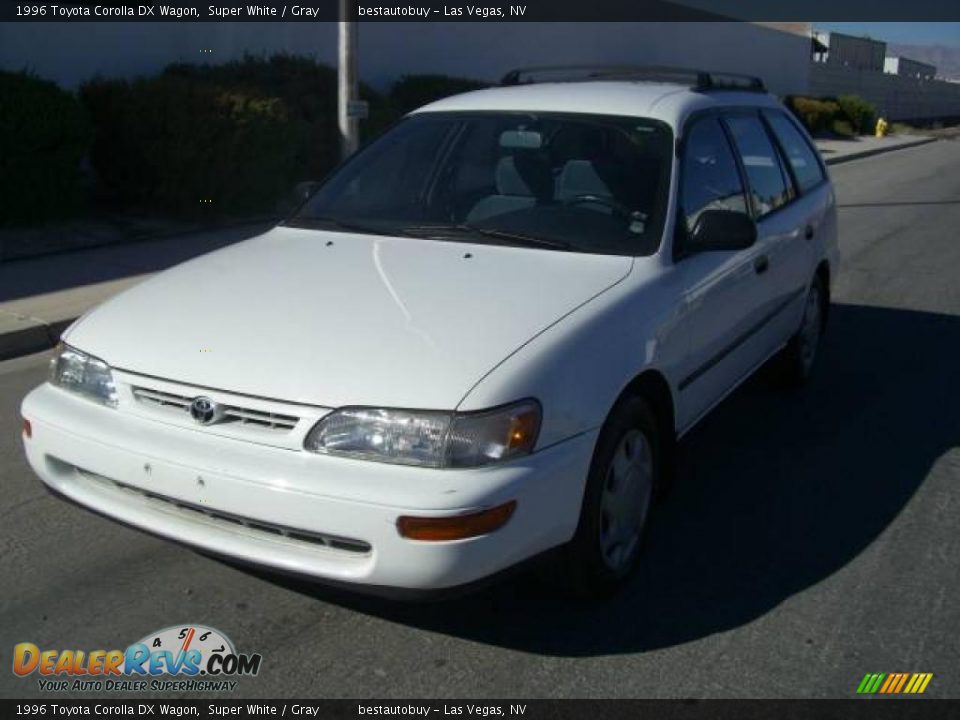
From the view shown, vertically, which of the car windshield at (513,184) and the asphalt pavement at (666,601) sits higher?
the car windshield at (513,184)

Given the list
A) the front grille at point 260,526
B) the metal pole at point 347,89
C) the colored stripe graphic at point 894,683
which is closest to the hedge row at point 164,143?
the metal pole at point 347,89

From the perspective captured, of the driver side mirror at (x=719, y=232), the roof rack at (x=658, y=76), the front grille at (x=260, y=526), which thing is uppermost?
the roof rack at (x=658, y=76)

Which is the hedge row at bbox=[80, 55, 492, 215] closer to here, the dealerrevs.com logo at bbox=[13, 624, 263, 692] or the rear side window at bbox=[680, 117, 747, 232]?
the rear side window at bbox=[680, 117, 747, 232]

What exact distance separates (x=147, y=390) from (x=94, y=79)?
9.22 metres

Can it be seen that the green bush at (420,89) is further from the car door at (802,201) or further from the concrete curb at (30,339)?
the car door at (802,201)

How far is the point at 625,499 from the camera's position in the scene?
3695mm

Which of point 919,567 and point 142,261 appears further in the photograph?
point 142,261

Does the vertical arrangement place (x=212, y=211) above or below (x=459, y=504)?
below

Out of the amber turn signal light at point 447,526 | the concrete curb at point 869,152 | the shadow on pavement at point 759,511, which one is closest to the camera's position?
the amber turn signal light at point 447,526

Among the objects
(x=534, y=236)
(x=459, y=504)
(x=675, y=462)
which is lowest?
(x=675, y=462)

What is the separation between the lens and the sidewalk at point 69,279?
704cm

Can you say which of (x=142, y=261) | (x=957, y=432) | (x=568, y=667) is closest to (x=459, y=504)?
(x=568, y=667)

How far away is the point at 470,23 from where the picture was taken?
20578 mm

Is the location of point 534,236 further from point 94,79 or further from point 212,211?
point 94,79
